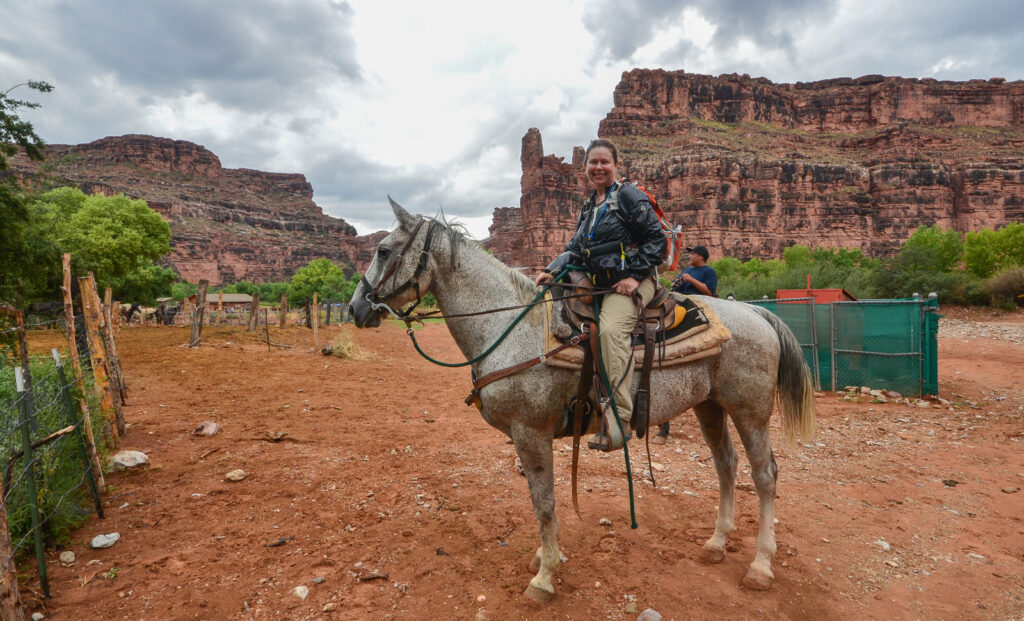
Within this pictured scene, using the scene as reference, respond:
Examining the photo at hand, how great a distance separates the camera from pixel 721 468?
12.7 feet

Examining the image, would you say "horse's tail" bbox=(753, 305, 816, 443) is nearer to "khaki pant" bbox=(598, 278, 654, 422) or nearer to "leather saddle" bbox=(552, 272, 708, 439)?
"leather saddle" bbox=(552, 272, 708, 439)

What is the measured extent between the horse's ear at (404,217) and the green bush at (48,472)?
325cm

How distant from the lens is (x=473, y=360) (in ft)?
10.1

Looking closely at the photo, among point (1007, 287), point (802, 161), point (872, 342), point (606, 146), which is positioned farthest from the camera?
point (802, 161)

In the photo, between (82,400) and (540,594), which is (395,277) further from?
(82,400)

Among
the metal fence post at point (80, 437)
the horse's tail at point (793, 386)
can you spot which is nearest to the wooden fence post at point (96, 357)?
the metal fence post at point (80, 437)

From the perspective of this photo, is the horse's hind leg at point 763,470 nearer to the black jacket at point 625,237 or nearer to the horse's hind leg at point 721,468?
the horse's hind leg at point 721,468

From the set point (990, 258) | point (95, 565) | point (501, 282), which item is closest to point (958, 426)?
point (501, 282)

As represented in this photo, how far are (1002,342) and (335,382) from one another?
22625mm

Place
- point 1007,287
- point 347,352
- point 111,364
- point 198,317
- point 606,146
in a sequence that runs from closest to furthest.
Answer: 1. point 606,146
2. point 111,364
3. point 347,352
4. point 198,317
5. point 1007,287

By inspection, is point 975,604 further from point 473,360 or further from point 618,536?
point 473,360

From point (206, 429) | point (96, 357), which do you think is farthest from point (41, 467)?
point (206, 429)

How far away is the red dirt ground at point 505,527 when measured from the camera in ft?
10.1

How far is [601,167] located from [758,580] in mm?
3418
